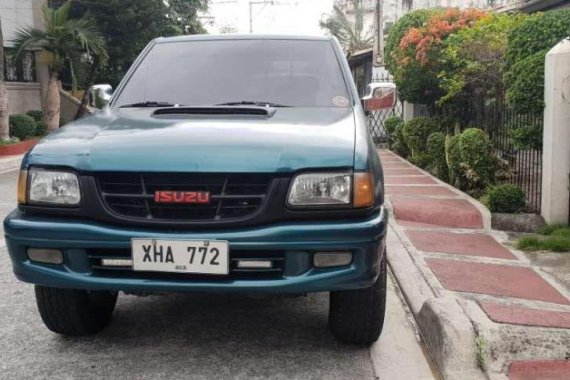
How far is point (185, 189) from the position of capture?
9.37ft

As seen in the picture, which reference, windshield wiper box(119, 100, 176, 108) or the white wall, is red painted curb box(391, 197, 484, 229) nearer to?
windshield wiper box(119, 100, 176, 108)

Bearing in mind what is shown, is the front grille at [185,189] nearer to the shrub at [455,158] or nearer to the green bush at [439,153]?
the shrub at [455,158]

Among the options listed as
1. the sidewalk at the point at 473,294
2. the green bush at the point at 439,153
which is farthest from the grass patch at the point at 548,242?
the green bush at the point at 439,153

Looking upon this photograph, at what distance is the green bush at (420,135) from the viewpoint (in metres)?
11.3

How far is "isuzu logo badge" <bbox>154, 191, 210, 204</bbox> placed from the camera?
112 inches

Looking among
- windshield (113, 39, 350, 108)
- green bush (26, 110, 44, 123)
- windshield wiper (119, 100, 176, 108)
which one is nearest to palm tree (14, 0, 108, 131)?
green bush (26, 110, 44, 123)

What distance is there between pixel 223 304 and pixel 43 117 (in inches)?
606

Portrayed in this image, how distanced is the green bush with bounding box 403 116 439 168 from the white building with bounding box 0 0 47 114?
39.6ft

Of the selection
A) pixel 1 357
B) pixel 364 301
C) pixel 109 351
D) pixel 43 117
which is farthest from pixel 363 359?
pixel 43 117

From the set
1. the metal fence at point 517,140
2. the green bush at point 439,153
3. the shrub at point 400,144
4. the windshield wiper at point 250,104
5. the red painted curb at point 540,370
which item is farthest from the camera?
the shrub at point 400,144

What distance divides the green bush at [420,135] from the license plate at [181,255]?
8.83 metres

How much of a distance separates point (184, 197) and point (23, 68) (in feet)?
60.2

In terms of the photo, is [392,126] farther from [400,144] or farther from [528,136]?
[528,136]

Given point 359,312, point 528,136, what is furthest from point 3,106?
point 359,312
